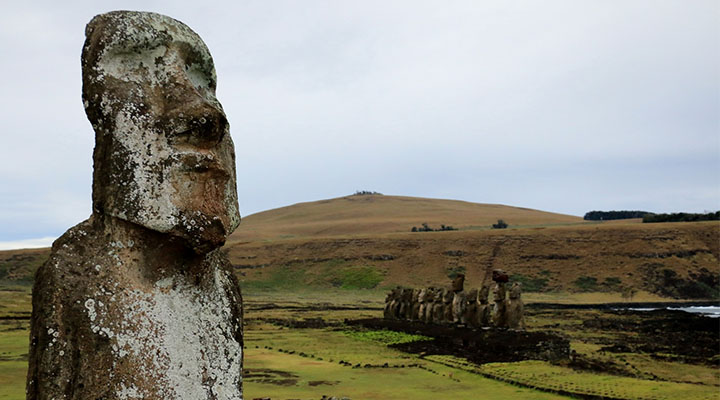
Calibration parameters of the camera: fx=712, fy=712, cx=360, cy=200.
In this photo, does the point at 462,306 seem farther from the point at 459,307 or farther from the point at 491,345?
the point at 491,345

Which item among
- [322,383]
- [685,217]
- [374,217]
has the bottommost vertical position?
[322,383]

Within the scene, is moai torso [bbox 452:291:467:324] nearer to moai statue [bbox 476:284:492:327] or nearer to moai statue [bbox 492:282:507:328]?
moai statue [bbox 476:284:492:327]

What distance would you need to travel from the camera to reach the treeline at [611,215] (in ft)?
359

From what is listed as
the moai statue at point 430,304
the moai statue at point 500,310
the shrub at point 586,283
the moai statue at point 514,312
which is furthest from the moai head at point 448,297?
the shrub at point 586,283

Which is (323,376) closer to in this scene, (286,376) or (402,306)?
(286,376)

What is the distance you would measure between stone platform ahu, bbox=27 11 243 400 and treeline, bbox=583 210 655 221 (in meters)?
113

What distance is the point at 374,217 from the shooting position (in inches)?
4530

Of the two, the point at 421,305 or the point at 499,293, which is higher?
the point at 499,293

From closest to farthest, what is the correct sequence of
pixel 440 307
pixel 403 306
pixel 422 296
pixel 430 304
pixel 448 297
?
pixel 448 297, pixel 440 307, pixel 430 304, pixel 422 296, pixel 403 306

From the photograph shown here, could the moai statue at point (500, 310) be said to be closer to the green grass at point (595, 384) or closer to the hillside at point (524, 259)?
the green grass at point (595, 384)

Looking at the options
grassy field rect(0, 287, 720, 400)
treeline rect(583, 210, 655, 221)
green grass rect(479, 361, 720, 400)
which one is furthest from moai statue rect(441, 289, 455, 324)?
treeline rect(583, 210, 655, 221)

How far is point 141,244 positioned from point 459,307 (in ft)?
67.1

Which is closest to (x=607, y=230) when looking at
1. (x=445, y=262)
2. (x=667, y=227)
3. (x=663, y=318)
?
(x=667, y=227)

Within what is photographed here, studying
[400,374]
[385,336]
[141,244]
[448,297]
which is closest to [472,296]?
[448,297]
